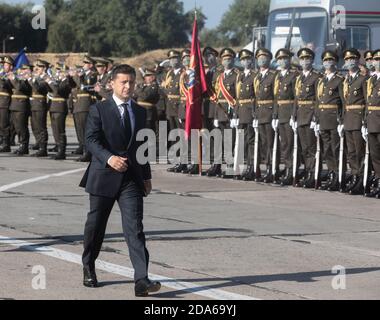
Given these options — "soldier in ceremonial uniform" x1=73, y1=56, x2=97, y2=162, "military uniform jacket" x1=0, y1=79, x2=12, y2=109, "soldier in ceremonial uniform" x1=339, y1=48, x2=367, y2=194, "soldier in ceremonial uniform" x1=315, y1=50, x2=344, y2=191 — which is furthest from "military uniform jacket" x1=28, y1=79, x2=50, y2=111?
"soldier in ceremonial uniform" x1=339, y1=48, x2=367, y2=194

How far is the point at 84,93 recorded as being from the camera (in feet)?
74.0

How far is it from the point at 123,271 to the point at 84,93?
41.6 feet

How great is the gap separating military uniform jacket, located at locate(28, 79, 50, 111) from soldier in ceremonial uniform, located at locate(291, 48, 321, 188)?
7.30 meters

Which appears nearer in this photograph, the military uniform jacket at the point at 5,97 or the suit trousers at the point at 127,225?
the suit trousers at the point at 127,225

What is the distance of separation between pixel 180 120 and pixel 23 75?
16.8 feet

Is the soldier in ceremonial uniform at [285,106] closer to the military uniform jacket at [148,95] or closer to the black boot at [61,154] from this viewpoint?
the military uniform jacket at [148,95]

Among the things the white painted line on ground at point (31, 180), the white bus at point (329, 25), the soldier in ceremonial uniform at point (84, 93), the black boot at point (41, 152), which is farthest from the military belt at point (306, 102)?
the black boot at point (41, 152)

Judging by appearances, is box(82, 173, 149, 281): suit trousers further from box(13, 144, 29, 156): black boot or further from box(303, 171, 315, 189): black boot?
box(13, 144, 29, 156): black boot

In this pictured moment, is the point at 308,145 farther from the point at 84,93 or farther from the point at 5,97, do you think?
the point at 5,97

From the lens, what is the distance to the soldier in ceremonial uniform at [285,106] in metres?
18.5

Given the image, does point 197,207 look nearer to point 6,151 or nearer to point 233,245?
point 233,245

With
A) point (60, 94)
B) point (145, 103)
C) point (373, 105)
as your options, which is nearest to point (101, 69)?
point (60, 94)

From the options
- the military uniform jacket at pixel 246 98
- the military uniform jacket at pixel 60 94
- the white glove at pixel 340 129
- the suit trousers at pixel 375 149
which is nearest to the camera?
the suit trousers at pixel 375 149

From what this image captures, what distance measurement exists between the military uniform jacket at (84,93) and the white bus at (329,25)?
4553mm
